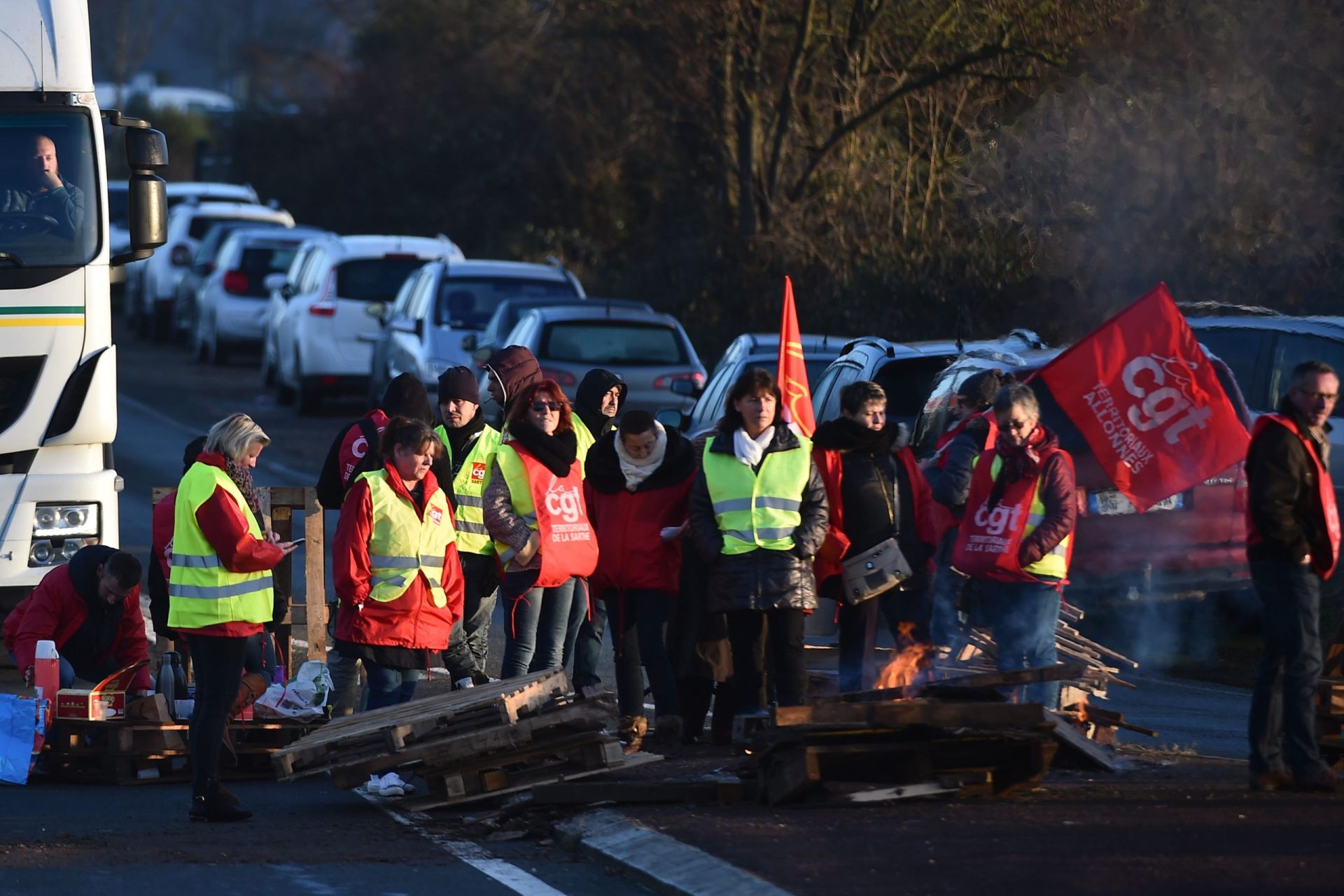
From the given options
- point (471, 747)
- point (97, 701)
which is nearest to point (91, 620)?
point (97, 701)

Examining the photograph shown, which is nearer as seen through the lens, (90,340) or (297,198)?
(90,340)

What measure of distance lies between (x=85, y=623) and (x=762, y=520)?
3.29m

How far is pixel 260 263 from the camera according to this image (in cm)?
3098

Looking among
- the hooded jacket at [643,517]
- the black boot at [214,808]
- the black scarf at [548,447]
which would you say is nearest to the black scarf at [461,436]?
the black scarf at [548,447]

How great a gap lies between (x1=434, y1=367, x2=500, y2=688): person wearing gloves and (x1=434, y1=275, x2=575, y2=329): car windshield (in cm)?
1085

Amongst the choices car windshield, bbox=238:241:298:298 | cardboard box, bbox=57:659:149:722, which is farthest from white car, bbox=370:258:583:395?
cardboard box, bbox=57:659:149:722

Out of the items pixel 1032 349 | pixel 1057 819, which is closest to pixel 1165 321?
pixel 1032 349

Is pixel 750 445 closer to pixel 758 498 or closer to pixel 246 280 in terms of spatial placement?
pixel 758 498

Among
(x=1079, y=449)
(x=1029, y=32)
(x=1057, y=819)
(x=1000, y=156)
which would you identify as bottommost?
(x=1057, y=819)

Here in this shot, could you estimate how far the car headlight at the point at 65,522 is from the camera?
447 inches

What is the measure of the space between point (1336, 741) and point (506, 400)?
4.28 metres

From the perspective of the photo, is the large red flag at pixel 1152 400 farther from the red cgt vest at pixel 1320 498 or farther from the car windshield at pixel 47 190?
the car windshield at pixel 47 190

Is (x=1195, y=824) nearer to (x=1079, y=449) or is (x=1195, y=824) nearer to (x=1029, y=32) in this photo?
(x=1079, y=449)

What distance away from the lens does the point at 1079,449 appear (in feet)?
38.8
